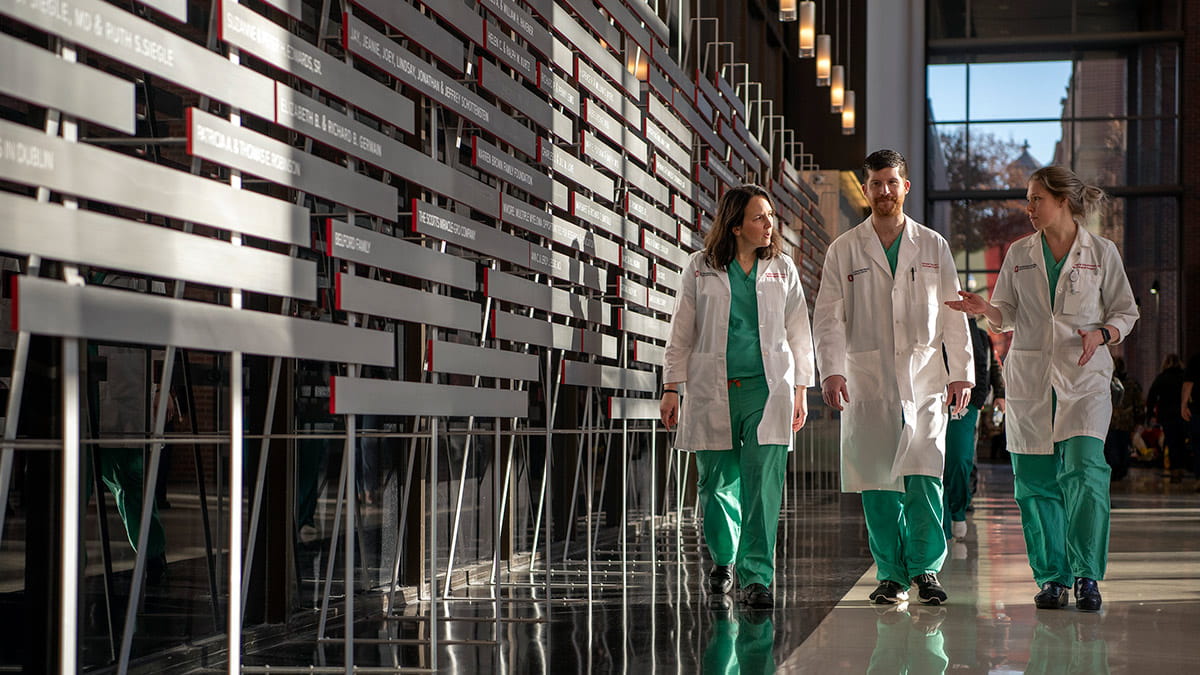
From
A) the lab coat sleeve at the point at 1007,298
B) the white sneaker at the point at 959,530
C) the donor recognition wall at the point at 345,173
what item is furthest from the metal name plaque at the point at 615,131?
the white sneaker at the point at 959,530

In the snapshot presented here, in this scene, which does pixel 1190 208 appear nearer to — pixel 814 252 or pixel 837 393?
pixel 814 252

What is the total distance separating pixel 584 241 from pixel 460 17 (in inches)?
59.0

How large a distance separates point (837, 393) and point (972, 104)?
1991 cm

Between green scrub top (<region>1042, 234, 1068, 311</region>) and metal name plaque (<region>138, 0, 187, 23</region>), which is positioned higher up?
metal name plaque (<region>138, 0, 187, 23</region>)

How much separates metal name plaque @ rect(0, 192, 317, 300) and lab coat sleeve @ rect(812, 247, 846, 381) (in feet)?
9.30

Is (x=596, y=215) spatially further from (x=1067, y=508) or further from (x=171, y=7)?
(x=171, y=7)

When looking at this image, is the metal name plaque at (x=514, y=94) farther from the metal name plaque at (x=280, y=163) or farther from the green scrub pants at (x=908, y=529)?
the green scrub pants at (x=908, y=529)

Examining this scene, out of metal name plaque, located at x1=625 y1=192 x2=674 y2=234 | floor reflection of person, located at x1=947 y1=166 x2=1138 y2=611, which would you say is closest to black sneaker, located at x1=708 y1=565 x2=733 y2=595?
floor reflection of person, located at x1=947 y1=166 x2=1138 y2=611

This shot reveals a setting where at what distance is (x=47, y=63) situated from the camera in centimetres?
208

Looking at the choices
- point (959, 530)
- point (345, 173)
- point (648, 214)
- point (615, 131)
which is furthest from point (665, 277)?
point (345, 173)

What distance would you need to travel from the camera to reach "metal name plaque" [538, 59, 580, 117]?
4.89m

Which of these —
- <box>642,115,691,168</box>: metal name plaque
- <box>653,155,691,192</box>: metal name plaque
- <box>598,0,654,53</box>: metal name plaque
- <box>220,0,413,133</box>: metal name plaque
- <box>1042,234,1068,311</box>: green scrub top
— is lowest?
<box>1042,234,1068,311</box>: green scrub top

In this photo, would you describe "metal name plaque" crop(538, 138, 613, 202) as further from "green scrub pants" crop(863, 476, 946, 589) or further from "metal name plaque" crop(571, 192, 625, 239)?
"green scrub pants" crop(863, 476, 946, 589)

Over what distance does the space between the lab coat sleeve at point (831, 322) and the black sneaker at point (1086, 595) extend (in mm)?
1152
